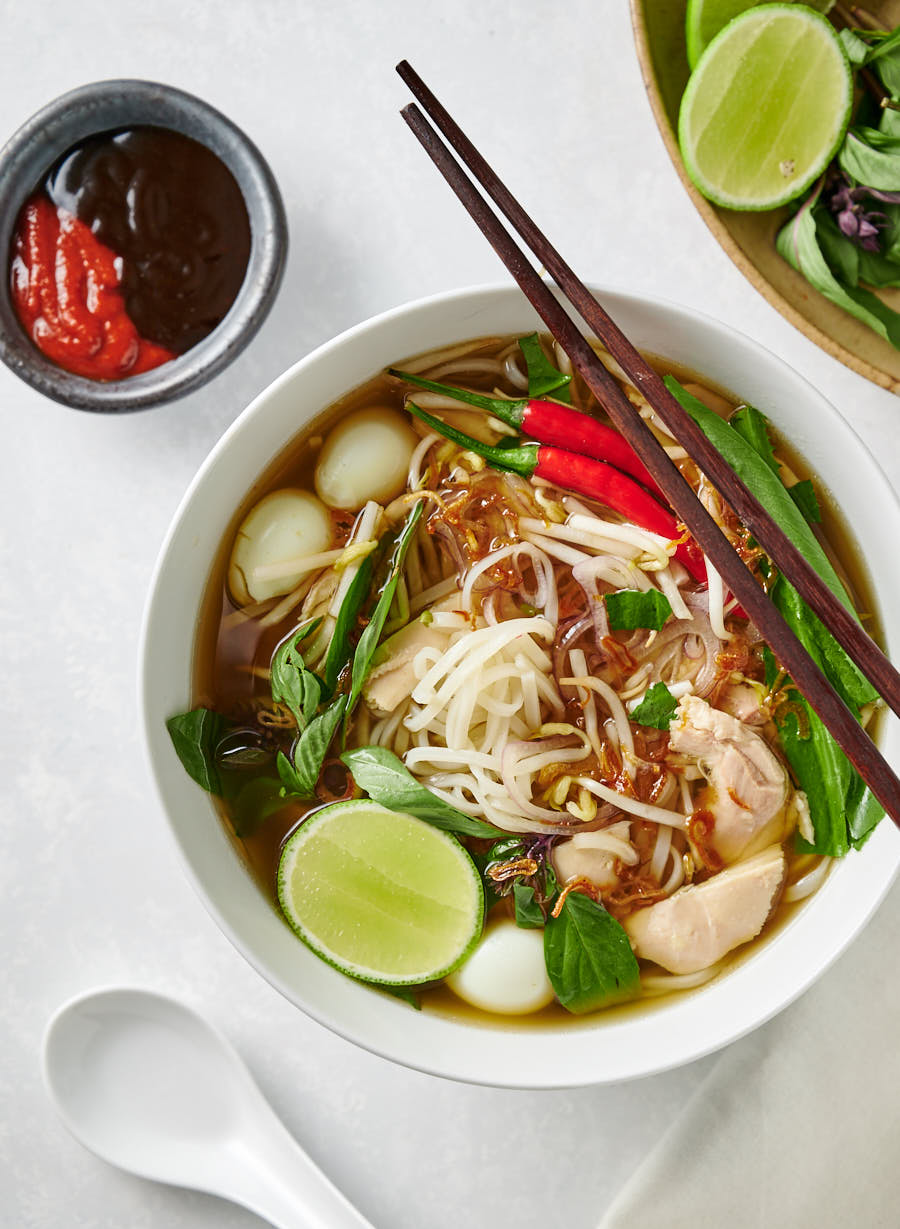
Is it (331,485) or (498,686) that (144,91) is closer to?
(331,485)

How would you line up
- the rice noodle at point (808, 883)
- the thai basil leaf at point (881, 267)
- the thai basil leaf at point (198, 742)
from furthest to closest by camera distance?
the thai basil leaf at point (881, 267) < the rice noodle at point (808, 883) < the thai basil leaf at point (198, 742)

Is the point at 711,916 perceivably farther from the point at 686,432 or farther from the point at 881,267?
the point at 881,267

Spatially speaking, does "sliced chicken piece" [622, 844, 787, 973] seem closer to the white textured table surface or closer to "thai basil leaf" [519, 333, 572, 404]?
the white textured table surface

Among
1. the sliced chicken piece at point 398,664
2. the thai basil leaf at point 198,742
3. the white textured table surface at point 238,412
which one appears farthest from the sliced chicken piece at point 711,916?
the thai basil leaf at point 198,742

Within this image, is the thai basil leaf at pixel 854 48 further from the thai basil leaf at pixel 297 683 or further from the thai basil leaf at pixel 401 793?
the thai basil leaf at pixel 401 793

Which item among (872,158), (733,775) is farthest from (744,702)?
(872,158)

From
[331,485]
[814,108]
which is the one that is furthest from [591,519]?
[814,108]
